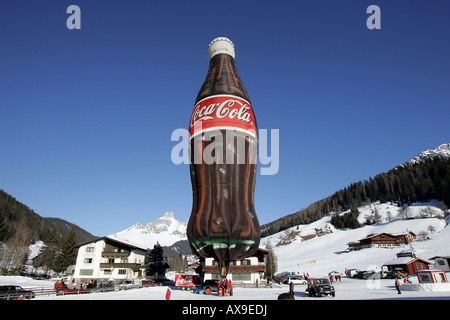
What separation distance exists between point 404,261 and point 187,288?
3638cm

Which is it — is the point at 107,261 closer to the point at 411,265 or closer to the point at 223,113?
the point at 223,113

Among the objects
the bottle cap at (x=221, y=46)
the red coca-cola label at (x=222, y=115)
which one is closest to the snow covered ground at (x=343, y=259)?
the red coca-cola label at (x=222, y=115)

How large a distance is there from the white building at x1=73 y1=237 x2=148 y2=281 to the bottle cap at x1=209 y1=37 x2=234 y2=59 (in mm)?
47627

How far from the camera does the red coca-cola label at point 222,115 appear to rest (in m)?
20.2

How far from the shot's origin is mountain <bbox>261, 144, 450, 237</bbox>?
140 metres

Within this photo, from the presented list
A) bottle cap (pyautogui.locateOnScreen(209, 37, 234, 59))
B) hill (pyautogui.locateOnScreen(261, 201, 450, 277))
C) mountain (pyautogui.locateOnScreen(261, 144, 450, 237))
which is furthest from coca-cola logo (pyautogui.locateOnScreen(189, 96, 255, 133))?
mountain (pyautogui.locateOnScreen(261, 144, 450, 237))

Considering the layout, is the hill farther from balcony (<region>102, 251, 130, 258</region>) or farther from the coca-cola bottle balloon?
the coca-cola bottle balloon

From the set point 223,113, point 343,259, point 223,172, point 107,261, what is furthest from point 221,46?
point 343,259

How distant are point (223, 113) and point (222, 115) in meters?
0.18

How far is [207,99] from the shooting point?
21.3 m

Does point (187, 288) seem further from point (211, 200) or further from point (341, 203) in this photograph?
point (341, 203)
